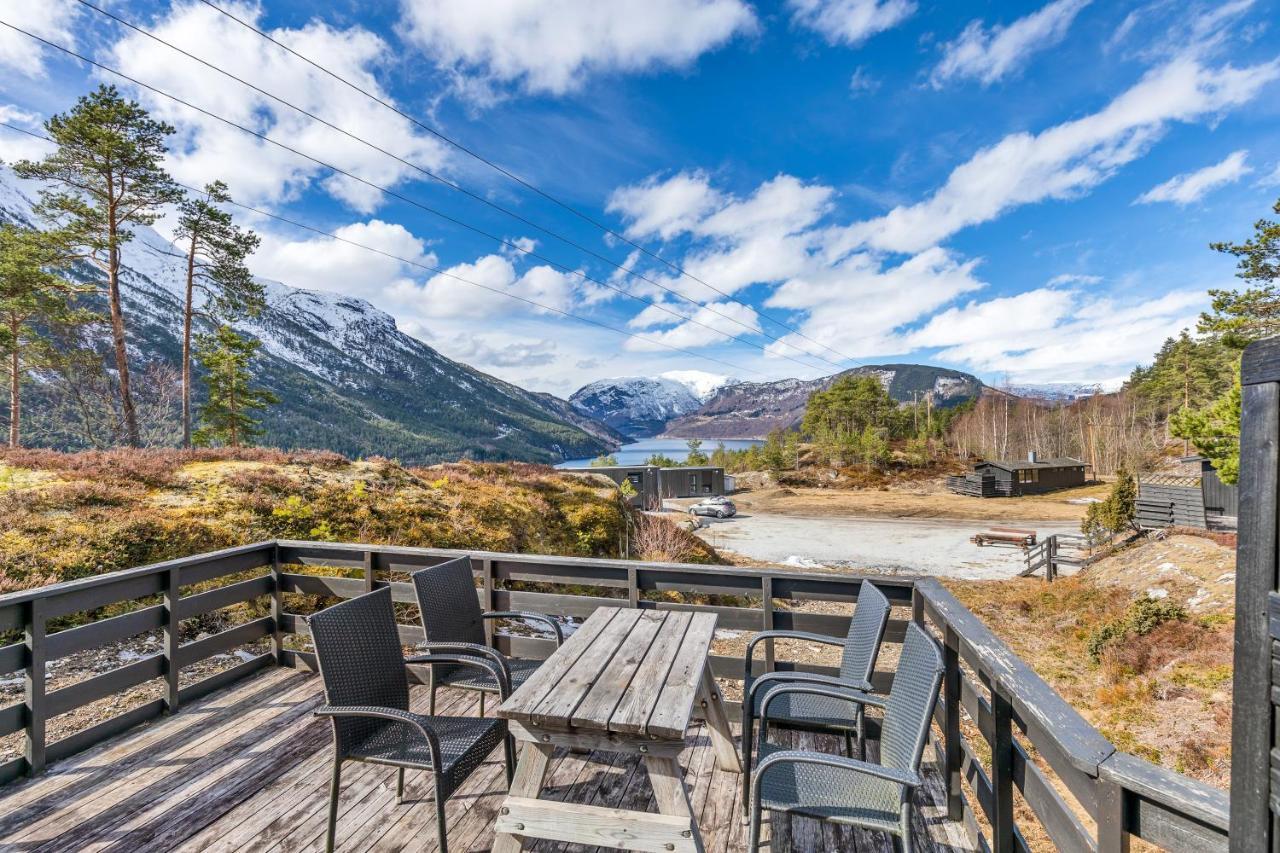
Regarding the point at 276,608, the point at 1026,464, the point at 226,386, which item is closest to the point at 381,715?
the point at 276,608

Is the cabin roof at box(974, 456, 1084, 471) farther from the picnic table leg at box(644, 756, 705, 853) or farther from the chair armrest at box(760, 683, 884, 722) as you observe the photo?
the picnic table leg at box(644, 756, 705, 853)

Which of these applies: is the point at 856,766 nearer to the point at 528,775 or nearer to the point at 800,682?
the point at 800,682

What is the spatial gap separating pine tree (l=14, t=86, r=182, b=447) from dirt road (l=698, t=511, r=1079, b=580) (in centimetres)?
1840

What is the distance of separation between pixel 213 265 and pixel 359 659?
1867 cm

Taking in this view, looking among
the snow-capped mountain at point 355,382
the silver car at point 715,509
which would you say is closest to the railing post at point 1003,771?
the silver car at point 715,509

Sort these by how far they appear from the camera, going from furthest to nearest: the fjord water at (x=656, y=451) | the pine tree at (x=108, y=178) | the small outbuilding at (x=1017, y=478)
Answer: the fjord water at (x=656, y=451) → the small outbuilding at (x=1017, y=478) → the pine tree at (x=108, y=178)

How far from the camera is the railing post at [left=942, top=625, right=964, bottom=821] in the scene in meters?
2.39

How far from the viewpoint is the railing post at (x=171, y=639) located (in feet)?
10.8

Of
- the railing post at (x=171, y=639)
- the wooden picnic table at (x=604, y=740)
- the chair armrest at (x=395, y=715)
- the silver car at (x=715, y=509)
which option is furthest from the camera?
the silver car at (x=715, y=509)

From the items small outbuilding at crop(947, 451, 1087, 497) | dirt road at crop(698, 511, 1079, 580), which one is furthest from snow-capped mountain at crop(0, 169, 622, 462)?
small outbuilding at crop(947, 451, 1087, 497)

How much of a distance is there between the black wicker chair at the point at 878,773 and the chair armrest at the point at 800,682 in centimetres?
23

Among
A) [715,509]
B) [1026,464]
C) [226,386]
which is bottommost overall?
[715,509]

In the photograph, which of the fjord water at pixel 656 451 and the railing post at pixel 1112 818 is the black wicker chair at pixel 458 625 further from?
the fjord water at pixel 656 451

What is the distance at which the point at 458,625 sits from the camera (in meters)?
2.98
